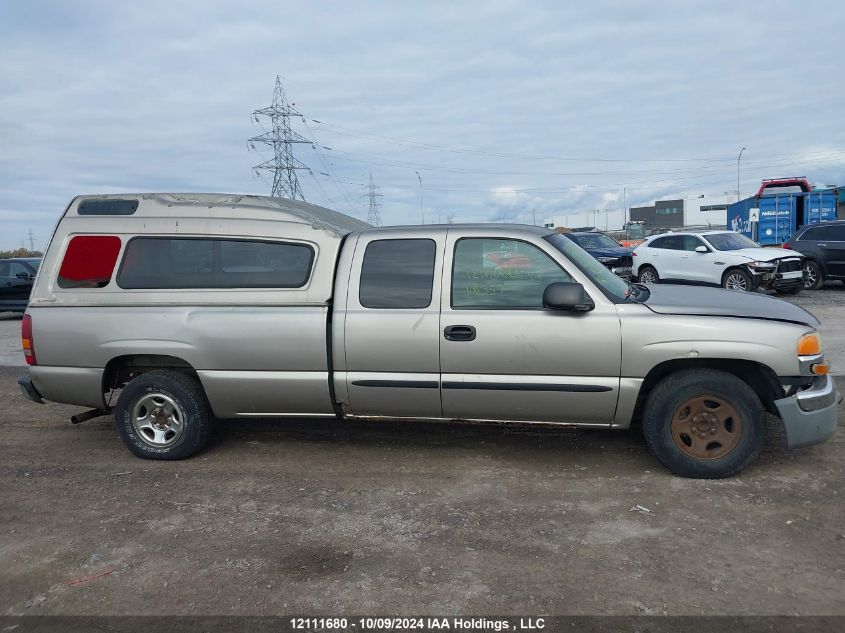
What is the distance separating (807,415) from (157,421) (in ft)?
15.1

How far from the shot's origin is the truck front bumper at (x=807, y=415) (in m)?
4.07

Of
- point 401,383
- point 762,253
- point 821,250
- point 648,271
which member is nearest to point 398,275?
point 401,383

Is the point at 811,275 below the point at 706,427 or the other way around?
the other way around

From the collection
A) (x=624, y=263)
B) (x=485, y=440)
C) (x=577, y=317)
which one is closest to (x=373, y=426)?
(x=485, y=440)

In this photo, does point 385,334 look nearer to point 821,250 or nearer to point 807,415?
point 807,415

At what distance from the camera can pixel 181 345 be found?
4.75 metres

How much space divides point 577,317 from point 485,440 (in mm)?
1466

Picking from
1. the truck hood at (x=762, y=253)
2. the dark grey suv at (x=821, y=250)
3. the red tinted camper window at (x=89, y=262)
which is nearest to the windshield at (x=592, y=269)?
the red tinted camper window at (x=89, y=262)

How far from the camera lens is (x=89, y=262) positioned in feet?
16.3

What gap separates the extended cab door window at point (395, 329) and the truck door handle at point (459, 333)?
0.27 ft

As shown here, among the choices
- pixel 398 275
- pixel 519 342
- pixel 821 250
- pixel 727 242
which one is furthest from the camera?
pixel 821 250

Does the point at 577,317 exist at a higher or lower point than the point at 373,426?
higher

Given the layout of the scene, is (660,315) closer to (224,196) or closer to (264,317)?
(264,317)

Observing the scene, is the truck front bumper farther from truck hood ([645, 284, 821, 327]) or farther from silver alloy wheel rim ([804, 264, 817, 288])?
silver alloy wheel rim ([804, 264, 817, 288])
